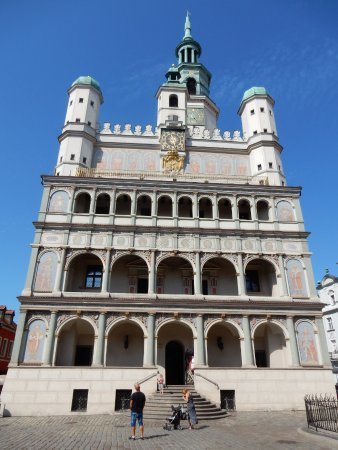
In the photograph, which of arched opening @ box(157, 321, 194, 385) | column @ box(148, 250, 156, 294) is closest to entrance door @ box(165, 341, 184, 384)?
arched opening @ box(157, 321, 194, 385)

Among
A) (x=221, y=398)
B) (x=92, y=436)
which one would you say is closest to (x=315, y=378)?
(x=221, y=398)

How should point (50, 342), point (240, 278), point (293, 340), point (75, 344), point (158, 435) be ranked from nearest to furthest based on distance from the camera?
1. point (158, 435)
2. point (50, 342)
3. point (293, 340)
4. point (75, 344)
5. point (240, 278)

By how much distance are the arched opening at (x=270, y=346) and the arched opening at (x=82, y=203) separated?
16.2 meters

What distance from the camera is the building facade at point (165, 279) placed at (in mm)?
20641

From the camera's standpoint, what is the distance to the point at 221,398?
67.4ft

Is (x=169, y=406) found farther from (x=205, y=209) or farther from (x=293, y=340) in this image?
(x=205, y=209)

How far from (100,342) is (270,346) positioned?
11.9m

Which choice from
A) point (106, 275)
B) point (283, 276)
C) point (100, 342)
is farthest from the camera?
point (283, 276)

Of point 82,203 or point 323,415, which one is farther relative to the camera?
point 82,203

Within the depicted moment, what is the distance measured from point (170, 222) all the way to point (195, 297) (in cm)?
608

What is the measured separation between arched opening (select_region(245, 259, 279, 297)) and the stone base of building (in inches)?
235

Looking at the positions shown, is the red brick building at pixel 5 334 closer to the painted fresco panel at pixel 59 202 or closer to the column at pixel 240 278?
the painted fresco panel at pixel 59 202

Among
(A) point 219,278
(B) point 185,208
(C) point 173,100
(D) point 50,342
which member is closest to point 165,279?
Result: (A) point 219,278

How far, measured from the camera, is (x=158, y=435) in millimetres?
12695
